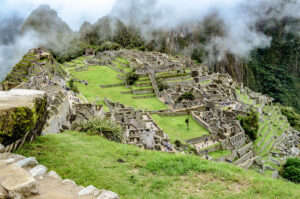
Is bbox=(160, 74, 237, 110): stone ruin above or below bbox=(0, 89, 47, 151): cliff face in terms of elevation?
below

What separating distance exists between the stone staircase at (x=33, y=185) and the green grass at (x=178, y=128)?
15.8 m

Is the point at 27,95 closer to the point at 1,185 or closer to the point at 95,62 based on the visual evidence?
the point at 1,185

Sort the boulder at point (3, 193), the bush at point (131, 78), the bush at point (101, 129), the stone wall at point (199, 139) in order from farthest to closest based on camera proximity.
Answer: the bush at point (131, 78) < the stone wall at point (199, 139) < the bush at point (101, 129) < the boulder at point (3, 193)

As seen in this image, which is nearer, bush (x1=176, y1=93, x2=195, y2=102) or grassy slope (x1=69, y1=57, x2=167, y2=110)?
grassy slope (x1=69, y1=57, x2=167, y2=110)

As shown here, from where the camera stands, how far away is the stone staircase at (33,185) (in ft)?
11.8

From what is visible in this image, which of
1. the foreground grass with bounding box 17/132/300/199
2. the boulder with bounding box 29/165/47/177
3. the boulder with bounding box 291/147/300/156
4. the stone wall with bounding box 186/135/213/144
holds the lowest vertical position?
the boulder with bounding box 291/147/300/156

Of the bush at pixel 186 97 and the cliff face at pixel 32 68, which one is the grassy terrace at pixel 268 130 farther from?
the cliff face at pixel 32 68

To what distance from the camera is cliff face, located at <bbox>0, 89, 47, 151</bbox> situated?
17.5ft

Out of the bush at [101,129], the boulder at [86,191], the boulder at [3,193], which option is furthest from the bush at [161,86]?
the boulder at [3,193]

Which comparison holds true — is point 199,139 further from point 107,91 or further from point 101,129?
point 107,91

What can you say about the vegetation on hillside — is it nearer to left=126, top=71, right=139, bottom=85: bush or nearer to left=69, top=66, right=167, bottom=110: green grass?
left=126, top=71, right=139, bottom=85: bush

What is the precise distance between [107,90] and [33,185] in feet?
104

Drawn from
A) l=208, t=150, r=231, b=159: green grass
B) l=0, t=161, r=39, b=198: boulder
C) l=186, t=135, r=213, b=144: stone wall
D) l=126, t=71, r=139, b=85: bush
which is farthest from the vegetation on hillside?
l=0, t=161, r=39, b=198: boulder

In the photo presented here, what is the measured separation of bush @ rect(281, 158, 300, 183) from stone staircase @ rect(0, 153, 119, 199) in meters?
20.1
